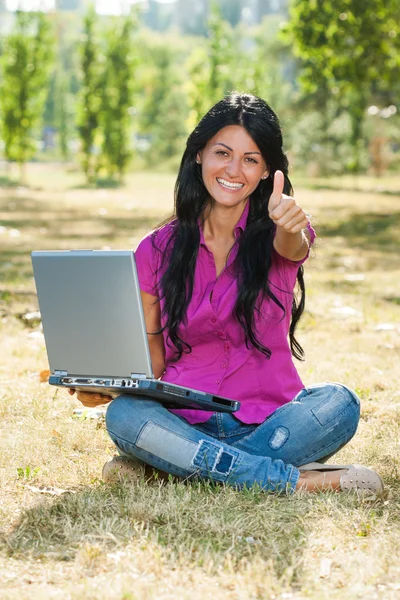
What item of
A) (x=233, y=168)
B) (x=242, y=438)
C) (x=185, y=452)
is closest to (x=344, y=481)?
(x=242, y=438)

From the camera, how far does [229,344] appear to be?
3789 millimetres

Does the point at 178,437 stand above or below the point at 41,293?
below

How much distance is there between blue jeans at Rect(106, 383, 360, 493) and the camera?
351 cm

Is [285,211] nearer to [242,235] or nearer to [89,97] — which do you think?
[242,235]

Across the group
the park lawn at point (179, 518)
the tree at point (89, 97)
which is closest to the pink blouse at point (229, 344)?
the park lawn at point (179, 518)

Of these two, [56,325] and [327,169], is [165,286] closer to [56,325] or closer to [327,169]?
[56,325]

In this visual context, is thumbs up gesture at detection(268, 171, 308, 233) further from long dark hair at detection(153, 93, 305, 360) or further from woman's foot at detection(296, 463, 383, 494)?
woman's foot at detection(296, 463, 383, 494)

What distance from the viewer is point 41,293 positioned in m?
3.58

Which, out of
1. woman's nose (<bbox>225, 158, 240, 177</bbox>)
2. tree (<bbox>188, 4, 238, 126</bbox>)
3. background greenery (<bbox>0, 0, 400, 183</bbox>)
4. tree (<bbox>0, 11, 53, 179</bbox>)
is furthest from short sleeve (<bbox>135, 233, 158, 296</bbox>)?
tree (<bbox>0, 11, 53, 179</bbox>)

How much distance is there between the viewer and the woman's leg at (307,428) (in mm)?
3689

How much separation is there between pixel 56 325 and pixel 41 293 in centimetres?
13

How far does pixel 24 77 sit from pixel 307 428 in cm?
2522

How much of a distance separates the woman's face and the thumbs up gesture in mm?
348

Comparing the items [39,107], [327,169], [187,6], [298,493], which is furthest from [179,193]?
[187,6]
